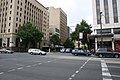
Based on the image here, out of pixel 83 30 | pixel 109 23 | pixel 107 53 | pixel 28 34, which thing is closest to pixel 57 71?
pixel 107 53

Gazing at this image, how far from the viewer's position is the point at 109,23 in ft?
147

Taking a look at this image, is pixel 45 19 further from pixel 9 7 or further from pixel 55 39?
pixel 9 7

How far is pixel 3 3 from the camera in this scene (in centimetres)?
6788

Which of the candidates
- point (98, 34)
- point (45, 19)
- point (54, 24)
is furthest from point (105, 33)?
point (54, 24)

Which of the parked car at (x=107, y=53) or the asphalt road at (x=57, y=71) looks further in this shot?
the parked car at (x=107, y=53)

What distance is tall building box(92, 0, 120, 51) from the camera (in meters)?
43.4

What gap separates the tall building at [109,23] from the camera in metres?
43.4

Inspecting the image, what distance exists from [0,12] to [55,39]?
33.1 m

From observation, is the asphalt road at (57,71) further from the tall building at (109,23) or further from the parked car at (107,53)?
the tall building at (109,23)

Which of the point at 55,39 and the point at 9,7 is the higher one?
the point at 9,7

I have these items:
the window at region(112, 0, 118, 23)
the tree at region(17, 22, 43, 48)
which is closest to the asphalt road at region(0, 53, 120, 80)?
the window at region(112, 0, 118, 23)

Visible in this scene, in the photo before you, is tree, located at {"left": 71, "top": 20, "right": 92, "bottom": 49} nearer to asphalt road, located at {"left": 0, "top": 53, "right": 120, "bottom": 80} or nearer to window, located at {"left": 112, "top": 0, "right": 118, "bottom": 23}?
window, located at {"left": 112, "top": 0, "right": 118, "bottom": 23}

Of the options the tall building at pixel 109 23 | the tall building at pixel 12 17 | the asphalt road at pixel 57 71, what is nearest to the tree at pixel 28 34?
the tall building at pixel 12 17

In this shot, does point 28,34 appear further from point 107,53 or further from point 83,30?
point 107,53
